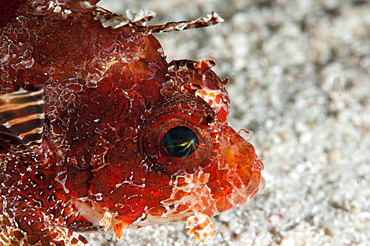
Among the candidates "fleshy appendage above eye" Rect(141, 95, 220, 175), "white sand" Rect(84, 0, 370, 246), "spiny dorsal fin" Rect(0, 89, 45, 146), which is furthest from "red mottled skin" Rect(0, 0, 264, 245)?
"white sand" Rect(84, 0, 370, 246)

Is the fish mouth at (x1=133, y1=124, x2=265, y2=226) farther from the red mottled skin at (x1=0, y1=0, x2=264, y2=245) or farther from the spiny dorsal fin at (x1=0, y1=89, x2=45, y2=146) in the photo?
the spiny dorsal fin at (x1=0, y1=89, x2=45, y2=146)

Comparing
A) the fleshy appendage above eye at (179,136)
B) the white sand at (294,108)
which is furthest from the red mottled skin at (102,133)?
the white sand at (294,108)

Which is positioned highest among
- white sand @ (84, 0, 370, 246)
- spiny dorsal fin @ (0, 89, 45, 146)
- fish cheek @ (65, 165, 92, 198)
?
white sand @ (84, 0, 370, 246)

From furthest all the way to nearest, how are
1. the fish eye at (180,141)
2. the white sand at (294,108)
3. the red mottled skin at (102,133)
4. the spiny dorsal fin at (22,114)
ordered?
the white sand at (294,108) → the red mottled skin at (102,133) → the fish eye at (180,141) → the spiny dorsal fin at (22,114)

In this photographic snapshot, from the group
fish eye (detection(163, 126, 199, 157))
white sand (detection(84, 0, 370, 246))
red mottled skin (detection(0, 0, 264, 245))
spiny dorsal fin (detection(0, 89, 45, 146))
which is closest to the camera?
spiny dorsal fin (detection(0, 89, 45, 146))

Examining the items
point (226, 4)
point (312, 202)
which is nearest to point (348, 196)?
point (312, 202)

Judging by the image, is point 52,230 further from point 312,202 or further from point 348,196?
point 348,196

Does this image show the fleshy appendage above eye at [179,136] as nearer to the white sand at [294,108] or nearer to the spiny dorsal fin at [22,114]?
the spiny dorsal fin at [22,114]
